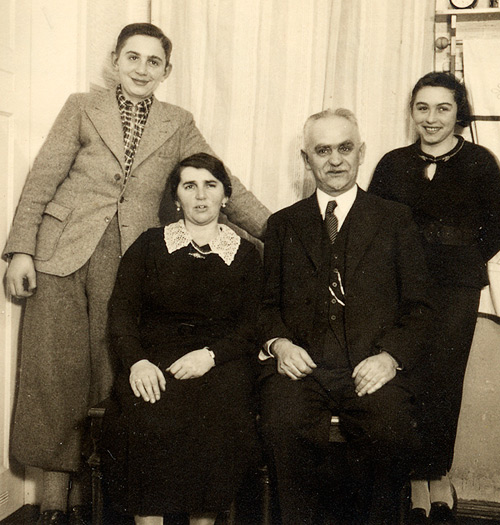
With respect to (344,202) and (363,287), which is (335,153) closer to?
(344,202)

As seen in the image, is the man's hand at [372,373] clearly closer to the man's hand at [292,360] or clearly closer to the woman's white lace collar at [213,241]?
the man's hand at [292,360]

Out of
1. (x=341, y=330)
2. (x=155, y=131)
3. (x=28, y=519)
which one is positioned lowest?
(x=28, y=519)

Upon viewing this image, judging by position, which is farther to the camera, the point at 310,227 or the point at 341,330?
the point at 310,227

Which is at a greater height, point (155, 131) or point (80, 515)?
point (155, 131)

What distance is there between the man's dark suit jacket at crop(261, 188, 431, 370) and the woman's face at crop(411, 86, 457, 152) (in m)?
0.40

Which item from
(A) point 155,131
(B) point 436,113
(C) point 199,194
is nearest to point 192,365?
(C) point 199,194

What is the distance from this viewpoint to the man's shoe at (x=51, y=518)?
2.34 m

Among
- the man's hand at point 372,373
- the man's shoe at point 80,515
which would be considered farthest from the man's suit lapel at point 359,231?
the man's shoe at point 80,515

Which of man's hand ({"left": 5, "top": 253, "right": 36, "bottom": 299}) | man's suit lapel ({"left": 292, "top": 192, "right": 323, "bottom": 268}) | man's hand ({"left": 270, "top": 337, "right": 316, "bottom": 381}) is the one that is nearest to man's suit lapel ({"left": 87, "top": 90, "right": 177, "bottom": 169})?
man's hand ({"left": 5, "top": 253, "right": 36, "bottom": 299})

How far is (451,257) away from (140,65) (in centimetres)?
136

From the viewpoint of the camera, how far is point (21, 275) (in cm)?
230

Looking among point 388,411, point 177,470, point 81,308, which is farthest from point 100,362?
point 388,411

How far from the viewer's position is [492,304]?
271 centimetres

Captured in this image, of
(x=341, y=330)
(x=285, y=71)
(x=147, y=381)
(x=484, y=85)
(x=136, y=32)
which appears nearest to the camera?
(x=147, y=381)
